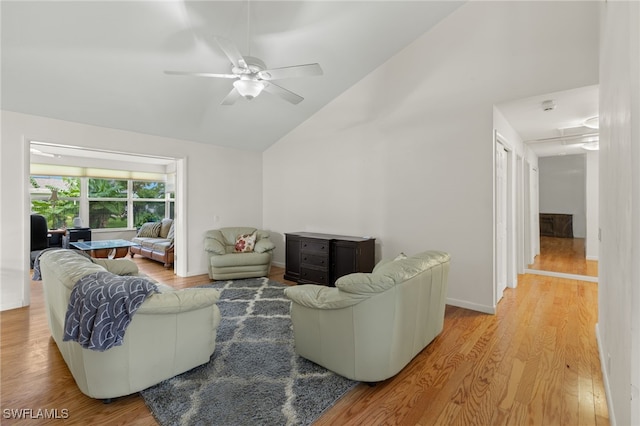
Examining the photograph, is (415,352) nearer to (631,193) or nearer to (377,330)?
(377,330)

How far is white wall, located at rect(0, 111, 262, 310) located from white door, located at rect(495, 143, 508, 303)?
4446mm

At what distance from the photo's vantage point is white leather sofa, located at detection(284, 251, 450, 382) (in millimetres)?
1981

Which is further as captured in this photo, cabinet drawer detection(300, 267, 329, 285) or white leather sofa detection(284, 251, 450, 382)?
cabinet drawer detection(300, 267, 329, 285)

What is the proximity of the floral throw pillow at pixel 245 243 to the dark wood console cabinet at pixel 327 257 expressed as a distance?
84cm

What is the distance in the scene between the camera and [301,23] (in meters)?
Answer: 3.31

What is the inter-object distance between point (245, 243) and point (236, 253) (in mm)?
284

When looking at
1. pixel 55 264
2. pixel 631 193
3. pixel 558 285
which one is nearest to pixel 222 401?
pixel 55 264

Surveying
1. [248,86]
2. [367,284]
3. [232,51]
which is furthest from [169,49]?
[367,284]

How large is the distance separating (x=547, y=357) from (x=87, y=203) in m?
9.61

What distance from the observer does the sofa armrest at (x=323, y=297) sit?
77.9 inches

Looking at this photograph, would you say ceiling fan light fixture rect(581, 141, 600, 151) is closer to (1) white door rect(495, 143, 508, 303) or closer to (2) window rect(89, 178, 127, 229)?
(1) white door rect(495, 143, 508, 303)

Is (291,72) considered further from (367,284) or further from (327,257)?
(327,257)

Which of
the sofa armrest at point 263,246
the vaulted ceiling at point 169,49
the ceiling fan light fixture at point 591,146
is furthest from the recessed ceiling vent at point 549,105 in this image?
the sofa armrest at point 263,246

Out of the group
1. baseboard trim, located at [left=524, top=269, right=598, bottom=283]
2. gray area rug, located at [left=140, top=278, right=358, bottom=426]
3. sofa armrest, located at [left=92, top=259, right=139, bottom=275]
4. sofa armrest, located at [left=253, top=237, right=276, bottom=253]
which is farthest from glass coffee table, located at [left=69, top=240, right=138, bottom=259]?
baseboard trim, located at [left=524, top=269, right=598, bottom=283]
